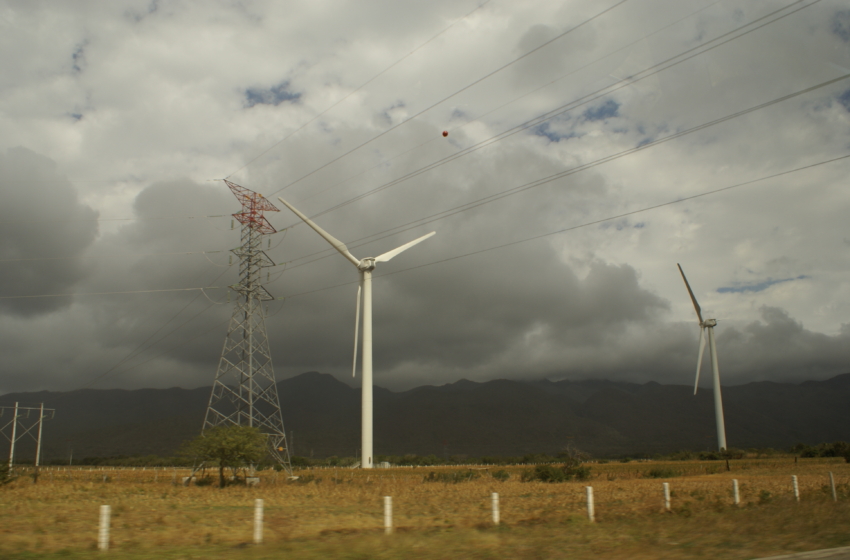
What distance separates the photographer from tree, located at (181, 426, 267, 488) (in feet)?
170

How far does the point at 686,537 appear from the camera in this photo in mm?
19875

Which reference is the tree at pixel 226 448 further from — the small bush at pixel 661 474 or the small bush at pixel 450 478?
the small bush at pixel 661 474

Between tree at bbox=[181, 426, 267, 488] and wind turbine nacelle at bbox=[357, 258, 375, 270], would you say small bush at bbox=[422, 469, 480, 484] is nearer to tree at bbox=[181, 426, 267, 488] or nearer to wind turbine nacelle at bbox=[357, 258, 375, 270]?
tree at bbox=[181, 426, 267, 488]

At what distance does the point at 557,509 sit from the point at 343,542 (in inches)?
573

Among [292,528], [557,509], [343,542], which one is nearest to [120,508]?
[292,528]

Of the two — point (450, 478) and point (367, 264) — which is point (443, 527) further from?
point (367, 264)

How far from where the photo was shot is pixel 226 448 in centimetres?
5172

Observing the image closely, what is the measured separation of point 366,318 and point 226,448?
76.9 ft

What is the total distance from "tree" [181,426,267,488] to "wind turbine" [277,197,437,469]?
16057 millimetres

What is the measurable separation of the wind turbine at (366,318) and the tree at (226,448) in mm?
16057

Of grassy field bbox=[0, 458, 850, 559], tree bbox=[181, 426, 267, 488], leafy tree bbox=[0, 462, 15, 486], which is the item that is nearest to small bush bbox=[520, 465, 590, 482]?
grassy field bbox=[0, 458, 850, 559]

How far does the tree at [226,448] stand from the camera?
2039 inches

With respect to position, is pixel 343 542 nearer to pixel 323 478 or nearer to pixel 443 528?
pixel 443 528

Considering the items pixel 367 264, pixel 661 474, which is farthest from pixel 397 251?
pixel 661 474
